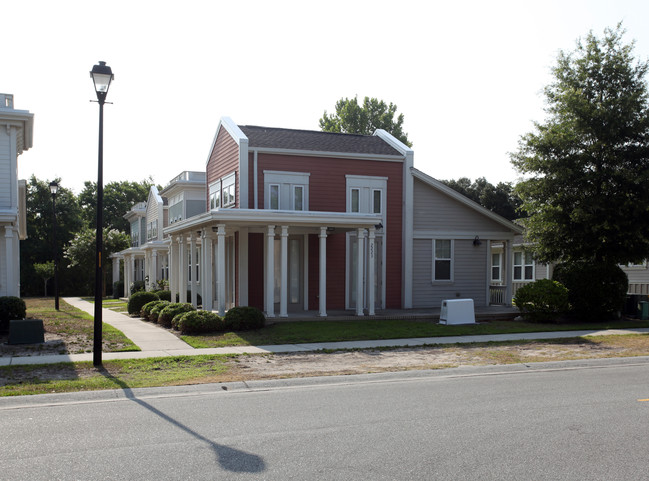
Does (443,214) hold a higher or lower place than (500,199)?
lower

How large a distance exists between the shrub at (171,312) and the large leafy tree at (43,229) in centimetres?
3461

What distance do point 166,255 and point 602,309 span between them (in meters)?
25.1

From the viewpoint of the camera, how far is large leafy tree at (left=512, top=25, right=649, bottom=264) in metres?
19.9

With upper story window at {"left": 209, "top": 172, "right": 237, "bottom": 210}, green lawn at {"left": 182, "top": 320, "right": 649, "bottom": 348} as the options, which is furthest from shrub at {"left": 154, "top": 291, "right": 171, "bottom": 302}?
green lawn at {"left": 182, "top": 320, "right": 649, "bottom": 348}

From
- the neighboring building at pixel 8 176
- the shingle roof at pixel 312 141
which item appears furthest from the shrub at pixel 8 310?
the shingle roof at pixel 312 141

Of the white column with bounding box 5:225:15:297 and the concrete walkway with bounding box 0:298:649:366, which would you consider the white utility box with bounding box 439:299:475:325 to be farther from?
the white column with bounding box 5:225:15:297

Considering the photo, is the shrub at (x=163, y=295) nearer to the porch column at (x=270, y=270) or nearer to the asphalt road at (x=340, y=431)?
the porch column at (x=270, y=270)

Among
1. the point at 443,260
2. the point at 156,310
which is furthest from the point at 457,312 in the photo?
the point at 156,310

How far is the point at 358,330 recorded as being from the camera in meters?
17.1

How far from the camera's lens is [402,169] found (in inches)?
916

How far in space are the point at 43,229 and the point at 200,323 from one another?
4527 cm

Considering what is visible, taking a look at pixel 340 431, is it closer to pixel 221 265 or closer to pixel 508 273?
pixel 221 265

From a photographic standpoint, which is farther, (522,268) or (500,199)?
Answer: (500,199)

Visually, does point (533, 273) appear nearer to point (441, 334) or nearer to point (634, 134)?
point (634, 134)
